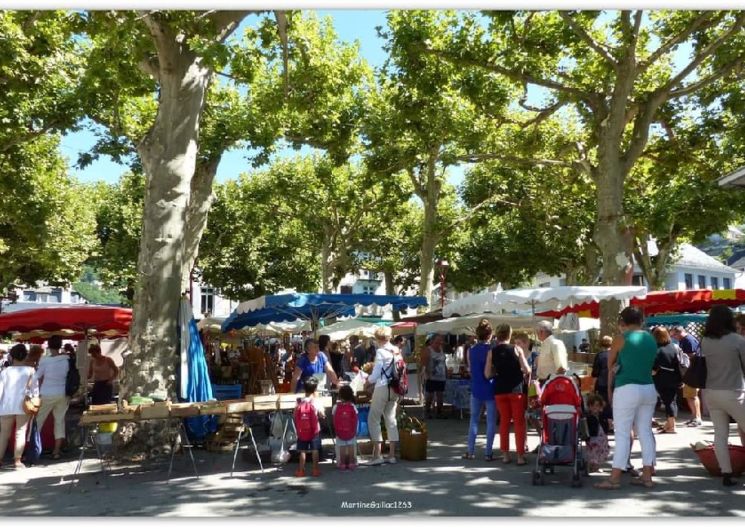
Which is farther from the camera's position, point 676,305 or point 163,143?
point 676,305

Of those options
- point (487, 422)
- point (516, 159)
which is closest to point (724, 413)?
point (487, 422)

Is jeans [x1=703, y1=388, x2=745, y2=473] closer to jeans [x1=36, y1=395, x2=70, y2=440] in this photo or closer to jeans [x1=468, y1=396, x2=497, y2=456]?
jeans [x1=468, y1=396, x2=497, y2=456]

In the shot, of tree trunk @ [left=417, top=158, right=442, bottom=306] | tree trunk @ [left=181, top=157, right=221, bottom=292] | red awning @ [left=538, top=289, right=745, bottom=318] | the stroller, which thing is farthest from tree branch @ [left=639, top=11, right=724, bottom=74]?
tree trunk @ [left=417, top=158, right=442, bottom=306]

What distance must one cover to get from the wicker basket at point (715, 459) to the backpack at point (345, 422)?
3.68 meters

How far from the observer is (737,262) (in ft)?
206

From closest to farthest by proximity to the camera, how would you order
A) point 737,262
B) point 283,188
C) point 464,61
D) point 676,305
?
1. point 464,61
2. point 676,305
3. point 283,188
4. point 737,262

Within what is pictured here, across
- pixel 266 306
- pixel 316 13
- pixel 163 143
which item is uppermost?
pixel 316 13

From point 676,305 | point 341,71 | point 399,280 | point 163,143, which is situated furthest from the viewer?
point 399,280

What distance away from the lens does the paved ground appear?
20.0 feet

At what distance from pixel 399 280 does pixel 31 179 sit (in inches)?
1177

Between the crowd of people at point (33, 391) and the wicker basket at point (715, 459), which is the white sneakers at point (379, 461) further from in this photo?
the crowd of people at point (33, 391)

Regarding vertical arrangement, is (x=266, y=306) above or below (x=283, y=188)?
below

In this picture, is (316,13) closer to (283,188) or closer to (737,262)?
(283,188)

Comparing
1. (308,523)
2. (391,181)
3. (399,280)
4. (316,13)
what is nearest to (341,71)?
(316,13)
